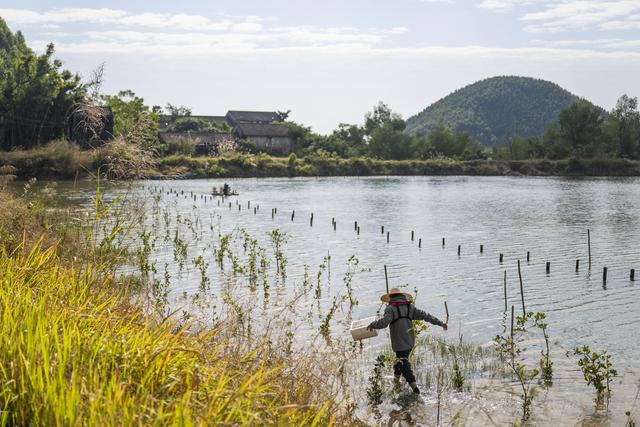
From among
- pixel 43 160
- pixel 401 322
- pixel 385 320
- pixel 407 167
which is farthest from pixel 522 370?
pixel 407 167

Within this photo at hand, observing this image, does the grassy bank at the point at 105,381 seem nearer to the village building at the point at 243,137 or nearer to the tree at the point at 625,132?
the village building at the point at 243,137

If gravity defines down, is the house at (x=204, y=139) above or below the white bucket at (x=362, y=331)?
above

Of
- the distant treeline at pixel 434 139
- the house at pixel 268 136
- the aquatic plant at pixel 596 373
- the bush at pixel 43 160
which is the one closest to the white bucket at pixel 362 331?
the aquatic plant at pixel 596 373

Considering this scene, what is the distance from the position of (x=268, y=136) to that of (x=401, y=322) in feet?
364

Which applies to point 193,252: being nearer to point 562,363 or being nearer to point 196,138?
point 562,363

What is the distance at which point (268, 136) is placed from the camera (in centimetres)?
12212

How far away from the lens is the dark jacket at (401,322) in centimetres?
1280

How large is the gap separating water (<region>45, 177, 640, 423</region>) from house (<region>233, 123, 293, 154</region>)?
163ft

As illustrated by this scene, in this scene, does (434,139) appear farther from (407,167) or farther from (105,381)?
(105,381)

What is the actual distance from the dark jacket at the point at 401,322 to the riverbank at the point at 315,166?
5565cm

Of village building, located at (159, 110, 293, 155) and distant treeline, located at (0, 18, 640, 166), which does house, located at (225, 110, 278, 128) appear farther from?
village building, located at (159, 110, 293, 155)

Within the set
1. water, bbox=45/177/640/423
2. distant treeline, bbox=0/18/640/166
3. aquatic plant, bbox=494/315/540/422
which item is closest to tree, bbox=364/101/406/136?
distant treeline, bbox=0/18/640/166

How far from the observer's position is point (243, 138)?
12219 cm

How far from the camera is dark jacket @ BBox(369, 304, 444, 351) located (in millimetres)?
12805
